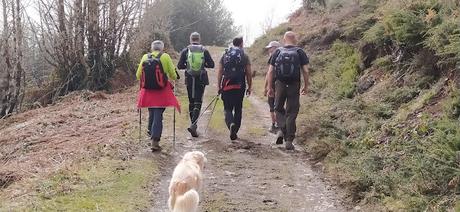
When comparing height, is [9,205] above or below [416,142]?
below

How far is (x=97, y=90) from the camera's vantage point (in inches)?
740

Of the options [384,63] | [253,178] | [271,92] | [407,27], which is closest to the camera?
[253,178]

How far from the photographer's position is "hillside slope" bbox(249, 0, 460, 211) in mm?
5887

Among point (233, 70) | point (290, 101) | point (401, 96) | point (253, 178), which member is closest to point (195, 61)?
point (233, 70)

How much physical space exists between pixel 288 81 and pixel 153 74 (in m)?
2.38

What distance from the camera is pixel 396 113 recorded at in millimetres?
8281

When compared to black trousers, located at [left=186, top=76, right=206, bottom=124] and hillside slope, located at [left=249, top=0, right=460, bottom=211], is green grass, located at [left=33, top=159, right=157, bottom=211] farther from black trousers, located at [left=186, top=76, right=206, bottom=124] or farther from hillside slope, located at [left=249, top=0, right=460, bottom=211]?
hillside slope, located at [left=249, top=0, right=460, bottom=211]

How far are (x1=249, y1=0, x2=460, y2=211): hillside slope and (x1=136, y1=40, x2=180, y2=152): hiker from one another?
2.69 meters

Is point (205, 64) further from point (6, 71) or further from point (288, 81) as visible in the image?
point (6, 71)

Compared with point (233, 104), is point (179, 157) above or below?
below

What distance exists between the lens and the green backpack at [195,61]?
389 inches

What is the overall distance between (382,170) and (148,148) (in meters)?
4.16

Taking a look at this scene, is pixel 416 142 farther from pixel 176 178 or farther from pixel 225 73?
pixel 225 73

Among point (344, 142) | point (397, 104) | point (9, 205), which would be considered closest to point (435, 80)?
point (397, 104)
